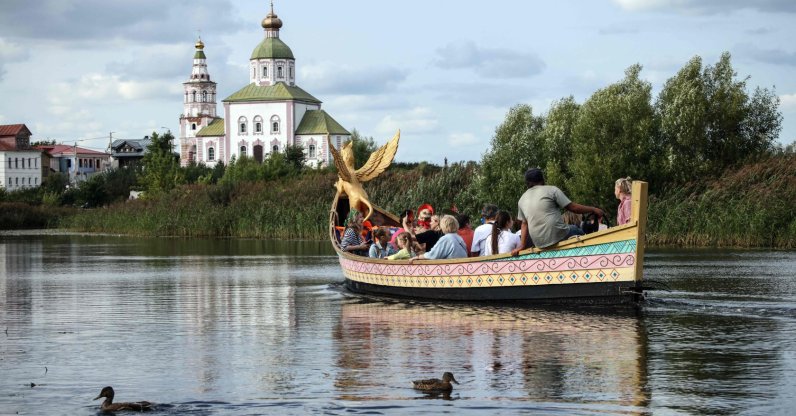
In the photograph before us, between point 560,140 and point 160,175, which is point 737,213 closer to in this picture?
point 560,140

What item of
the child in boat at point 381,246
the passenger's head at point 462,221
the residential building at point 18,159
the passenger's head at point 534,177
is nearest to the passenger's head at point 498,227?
the passenger's head at point 534,177

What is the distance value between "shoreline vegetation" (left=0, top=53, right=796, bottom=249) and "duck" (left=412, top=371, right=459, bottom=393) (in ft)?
91.7

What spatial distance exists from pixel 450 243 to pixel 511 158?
1270 inches

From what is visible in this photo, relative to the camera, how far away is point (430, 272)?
2231 cm

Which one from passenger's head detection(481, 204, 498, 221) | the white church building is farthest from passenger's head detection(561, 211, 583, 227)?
the white church building

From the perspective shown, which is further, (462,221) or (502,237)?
(462,221)

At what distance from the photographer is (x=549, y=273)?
20.3 m

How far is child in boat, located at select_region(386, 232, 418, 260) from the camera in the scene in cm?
2311

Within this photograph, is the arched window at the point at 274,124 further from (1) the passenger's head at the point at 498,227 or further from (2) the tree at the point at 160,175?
(1) the passenger's head at the point at 498,227

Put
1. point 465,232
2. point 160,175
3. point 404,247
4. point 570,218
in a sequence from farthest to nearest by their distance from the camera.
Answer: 1. point 160,175
2. point 404,247
3. point 465,232
4. point 570,218

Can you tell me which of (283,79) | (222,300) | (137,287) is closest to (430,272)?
(222,300)

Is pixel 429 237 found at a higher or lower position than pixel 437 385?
higher

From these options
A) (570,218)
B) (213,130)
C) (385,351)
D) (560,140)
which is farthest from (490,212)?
(213,130)

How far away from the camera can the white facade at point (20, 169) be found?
147 metres
